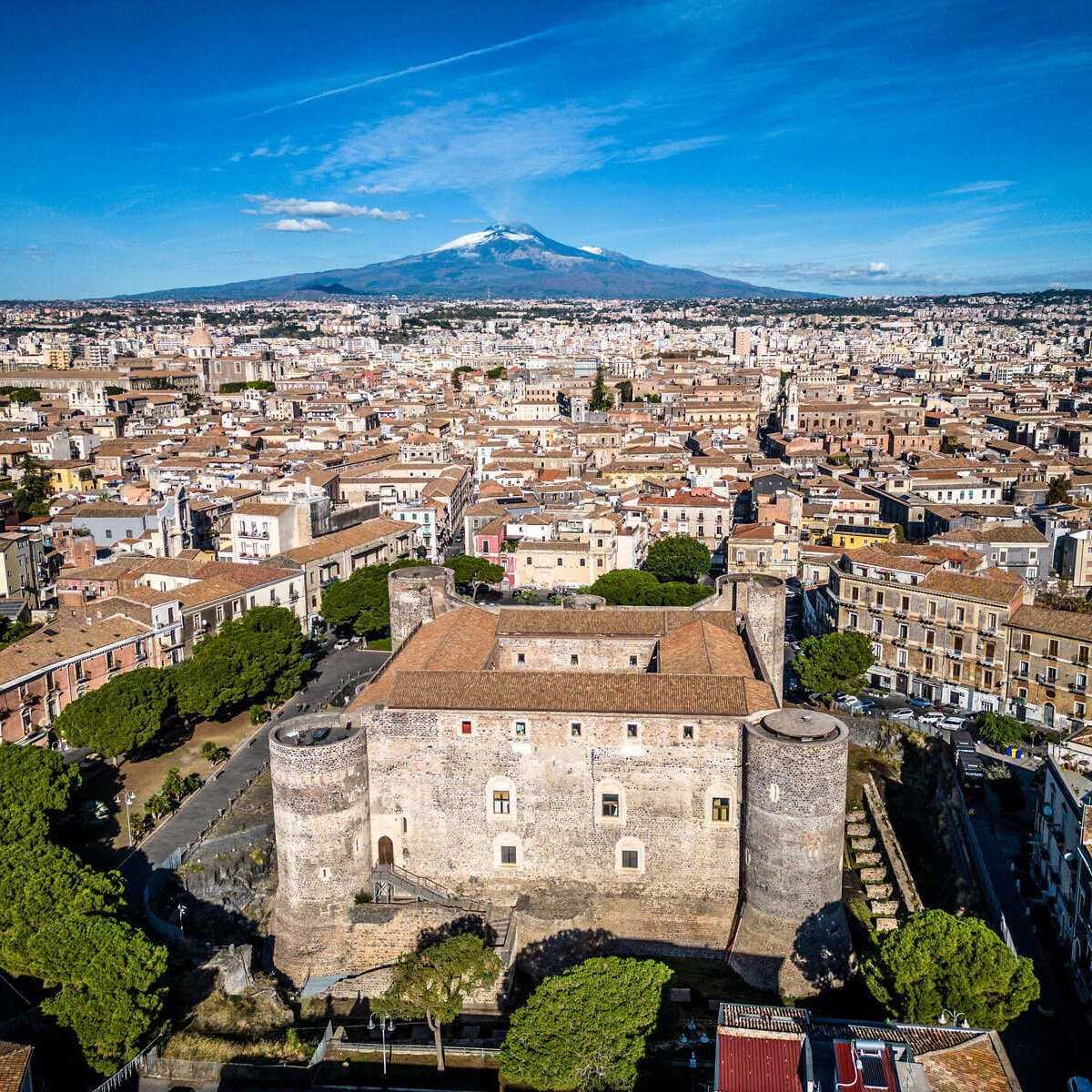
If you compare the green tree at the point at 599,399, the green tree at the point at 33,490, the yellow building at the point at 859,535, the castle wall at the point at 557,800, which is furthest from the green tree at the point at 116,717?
the green tree at the point at 599,399

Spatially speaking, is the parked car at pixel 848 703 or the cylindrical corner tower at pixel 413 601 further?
the parked car at pixel 848 703

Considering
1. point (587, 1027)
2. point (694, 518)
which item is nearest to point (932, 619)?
point (694, 518)

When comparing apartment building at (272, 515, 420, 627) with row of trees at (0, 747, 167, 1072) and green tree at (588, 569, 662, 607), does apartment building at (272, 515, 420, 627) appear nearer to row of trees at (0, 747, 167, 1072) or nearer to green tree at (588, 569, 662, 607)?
green tree at (588, 569, 662, 607)

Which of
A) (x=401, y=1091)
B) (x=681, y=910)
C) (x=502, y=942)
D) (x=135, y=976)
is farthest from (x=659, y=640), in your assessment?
(x=135, y=976)

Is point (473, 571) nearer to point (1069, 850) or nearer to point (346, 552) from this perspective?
point (346, 552)

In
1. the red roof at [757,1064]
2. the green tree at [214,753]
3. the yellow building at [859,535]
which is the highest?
the yellow building at [859,535]

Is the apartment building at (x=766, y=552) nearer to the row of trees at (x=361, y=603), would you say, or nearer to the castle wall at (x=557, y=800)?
the row of trees at (x=361, y=603)

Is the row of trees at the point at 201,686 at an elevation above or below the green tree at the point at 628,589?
Result: below

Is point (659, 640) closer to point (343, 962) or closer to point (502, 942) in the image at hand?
point (502, 942)
